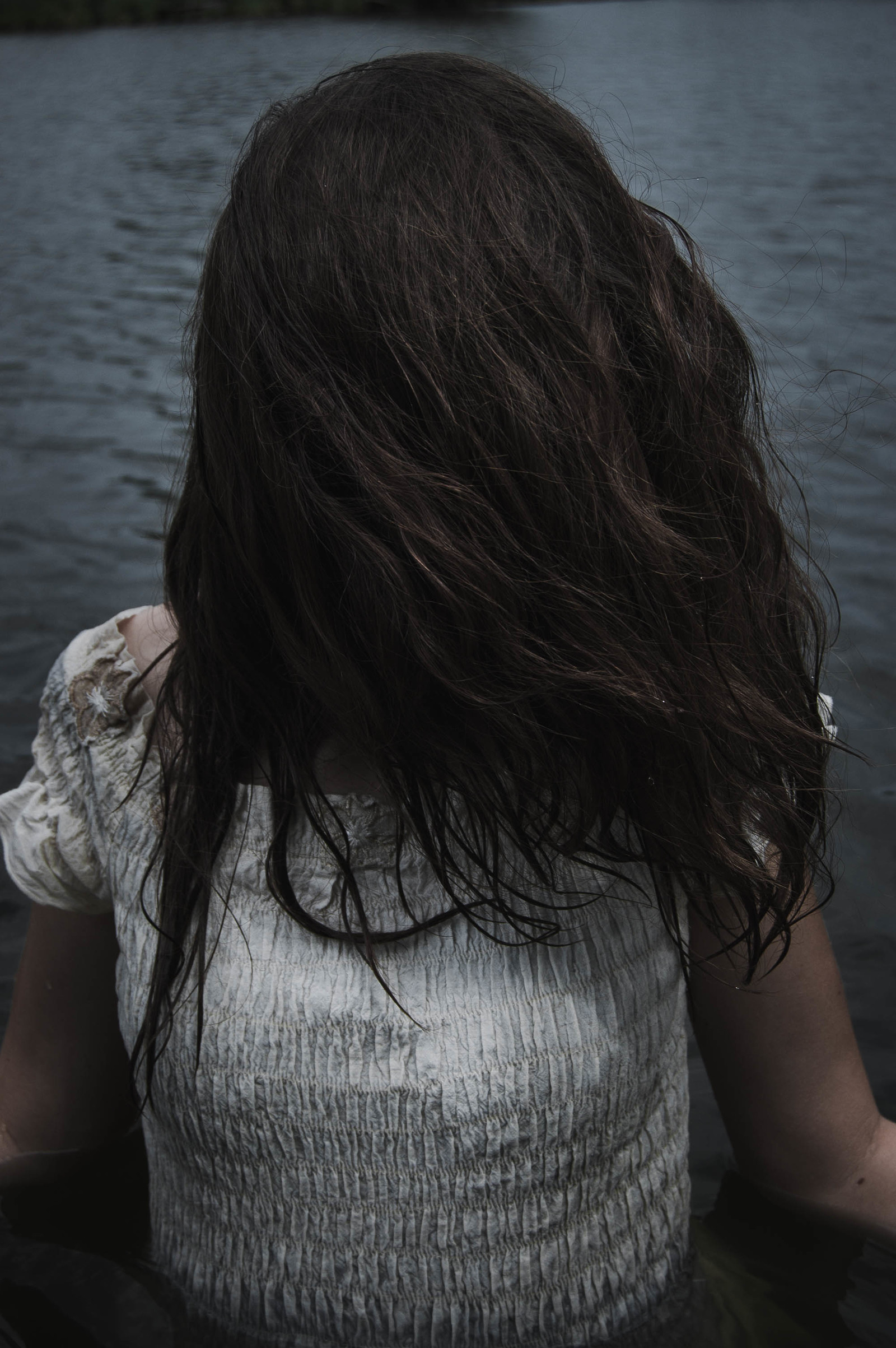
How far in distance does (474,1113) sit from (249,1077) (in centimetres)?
21

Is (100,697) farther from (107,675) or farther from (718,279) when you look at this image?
(718,279)

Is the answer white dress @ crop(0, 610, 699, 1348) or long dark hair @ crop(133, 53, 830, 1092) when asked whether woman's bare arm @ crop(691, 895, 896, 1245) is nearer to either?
white dress @ crop(0, 610, 699, 1348)

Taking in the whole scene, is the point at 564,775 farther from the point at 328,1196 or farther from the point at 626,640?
the point at 328,1196

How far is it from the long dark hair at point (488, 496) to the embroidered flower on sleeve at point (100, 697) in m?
0.22

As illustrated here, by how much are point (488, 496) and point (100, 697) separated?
1.78ft

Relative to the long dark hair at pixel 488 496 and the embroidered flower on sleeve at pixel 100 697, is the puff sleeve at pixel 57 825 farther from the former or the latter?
the long dark hair at pixel 488 496

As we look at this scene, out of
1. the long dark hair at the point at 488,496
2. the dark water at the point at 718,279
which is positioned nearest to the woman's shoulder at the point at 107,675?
the long dark hair at the point at 488,496

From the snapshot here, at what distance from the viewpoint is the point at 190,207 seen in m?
7.71

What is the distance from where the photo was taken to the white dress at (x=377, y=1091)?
1072 millimetres

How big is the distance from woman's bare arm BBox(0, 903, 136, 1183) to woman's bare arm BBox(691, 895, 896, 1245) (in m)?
0.68

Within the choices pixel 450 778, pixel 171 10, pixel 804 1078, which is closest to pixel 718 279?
pixel 804 1078

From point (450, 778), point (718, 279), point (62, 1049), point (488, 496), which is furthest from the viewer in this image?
point (718, 279)

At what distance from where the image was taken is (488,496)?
2.97 ft

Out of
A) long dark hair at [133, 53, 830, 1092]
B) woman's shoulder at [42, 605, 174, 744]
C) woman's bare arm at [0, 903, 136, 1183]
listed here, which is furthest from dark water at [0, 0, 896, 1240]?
woman's bare arm at [0, 903, 136, 1183]
